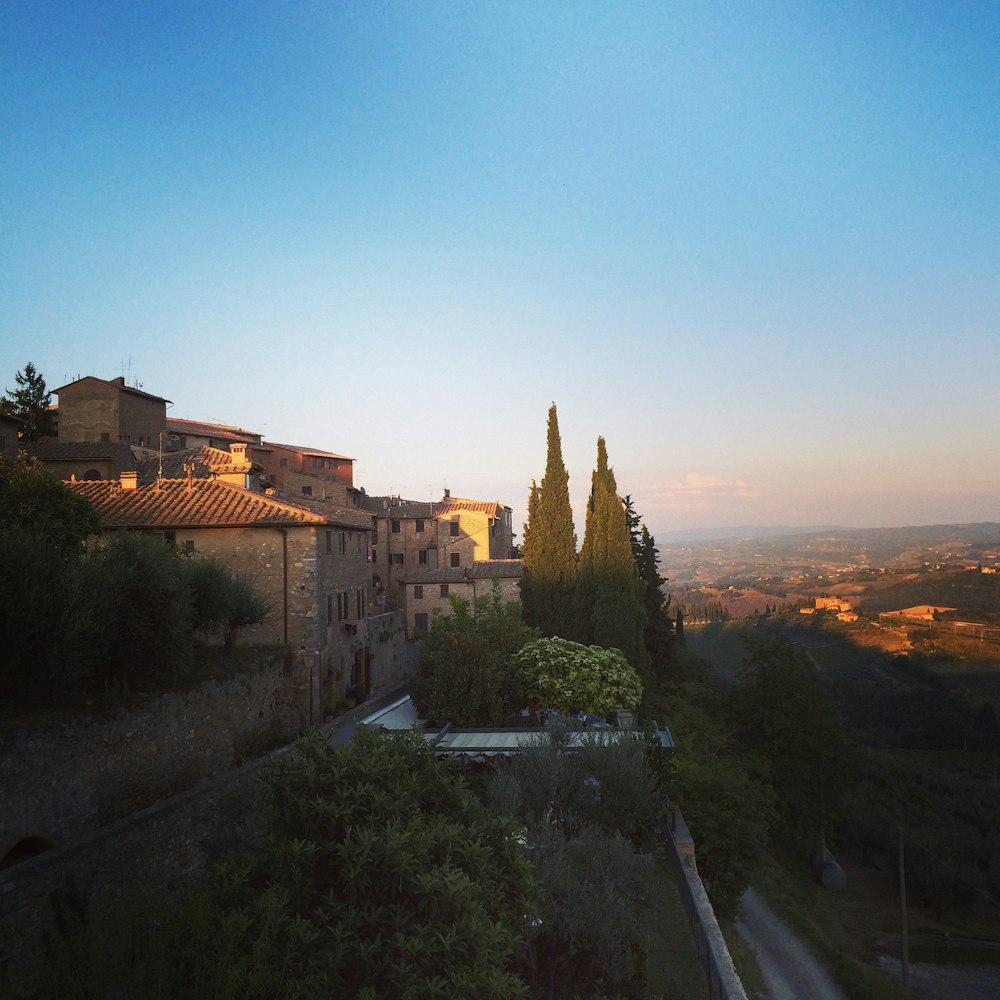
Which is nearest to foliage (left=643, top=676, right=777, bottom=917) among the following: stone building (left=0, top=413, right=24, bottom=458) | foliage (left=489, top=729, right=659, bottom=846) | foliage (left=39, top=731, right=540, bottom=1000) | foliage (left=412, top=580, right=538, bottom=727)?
foliage (left=489, top=729, right=659, bottom=846)

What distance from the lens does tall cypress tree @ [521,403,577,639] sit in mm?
35281

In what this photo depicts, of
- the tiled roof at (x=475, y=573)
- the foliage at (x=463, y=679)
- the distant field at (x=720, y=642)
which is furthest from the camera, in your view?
the distant field at (x=720, y=642)

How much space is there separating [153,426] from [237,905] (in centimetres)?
4409

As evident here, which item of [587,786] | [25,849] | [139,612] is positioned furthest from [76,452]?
[587,786]

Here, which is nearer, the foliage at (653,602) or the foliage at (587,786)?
the foliage at (587,786)

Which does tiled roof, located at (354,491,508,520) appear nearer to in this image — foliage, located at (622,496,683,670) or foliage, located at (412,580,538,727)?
foliage, located at (622,496,683,670)

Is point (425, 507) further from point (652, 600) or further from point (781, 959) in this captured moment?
point (781, 959)

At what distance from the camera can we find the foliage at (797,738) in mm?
34531

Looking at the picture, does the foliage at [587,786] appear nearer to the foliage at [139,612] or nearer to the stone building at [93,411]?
the foliage at [139,612]

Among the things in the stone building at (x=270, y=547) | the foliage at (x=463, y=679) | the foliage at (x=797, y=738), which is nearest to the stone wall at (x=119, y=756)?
the stone building at (x=270, y=547)

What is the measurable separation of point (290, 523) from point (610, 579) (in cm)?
1573

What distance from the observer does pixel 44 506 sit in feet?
60.0

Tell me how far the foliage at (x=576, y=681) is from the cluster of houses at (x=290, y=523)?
627 centimetres

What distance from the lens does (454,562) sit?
5212cm
